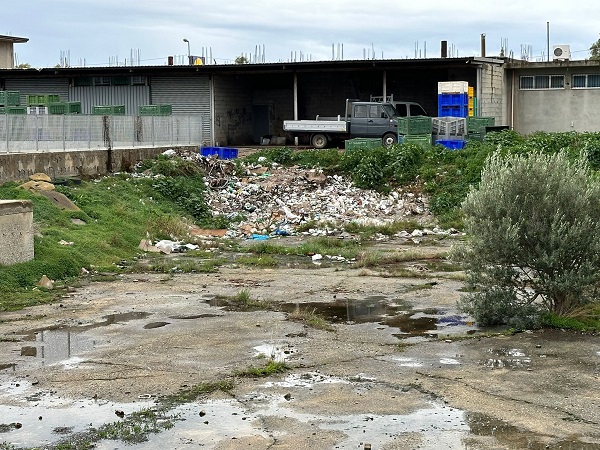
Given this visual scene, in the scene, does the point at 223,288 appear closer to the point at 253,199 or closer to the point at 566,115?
the point at 253,199

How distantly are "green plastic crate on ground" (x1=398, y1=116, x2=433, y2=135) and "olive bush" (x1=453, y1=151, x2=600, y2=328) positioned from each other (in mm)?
21697

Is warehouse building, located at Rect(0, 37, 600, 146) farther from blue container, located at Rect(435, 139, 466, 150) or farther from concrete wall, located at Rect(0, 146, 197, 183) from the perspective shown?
concrete wall, located at Rect(0, 146, 197, 183)

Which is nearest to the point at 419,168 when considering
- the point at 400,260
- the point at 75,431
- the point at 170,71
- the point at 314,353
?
the point at 400,260

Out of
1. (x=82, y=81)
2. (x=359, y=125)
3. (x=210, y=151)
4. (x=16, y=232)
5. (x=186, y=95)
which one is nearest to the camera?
(x=16, y=232)

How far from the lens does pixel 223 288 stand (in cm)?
1744

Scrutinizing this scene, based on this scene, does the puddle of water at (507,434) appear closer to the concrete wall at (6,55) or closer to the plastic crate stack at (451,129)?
the plastic crate stack at (451,129)

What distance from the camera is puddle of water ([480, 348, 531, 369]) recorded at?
1130 cm

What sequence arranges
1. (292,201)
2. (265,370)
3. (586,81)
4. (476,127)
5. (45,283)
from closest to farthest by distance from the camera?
(265,370) → (45,283) → (292,201) → (476,127) → (586,81)

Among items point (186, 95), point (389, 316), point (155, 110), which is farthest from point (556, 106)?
point (389, 316)

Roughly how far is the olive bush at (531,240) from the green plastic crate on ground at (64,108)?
27.4 meters

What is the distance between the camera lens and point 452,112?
37.7 meters

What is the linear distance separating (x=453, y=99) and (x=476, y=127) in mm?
2261

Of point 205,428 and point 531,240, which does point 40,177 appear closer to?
point 531,240

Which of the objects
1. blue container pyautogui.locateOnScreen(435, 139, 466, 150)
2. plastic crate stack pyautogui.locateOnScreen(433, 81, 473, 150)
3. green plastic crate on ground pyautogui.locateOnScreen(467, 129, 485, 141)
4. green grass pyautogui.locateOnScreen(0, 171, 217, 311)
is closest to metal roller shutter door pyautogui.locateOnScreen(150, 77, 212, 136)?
plastic crate stack pyautogui.locateOnScreen(433, 81, 473, 150)
